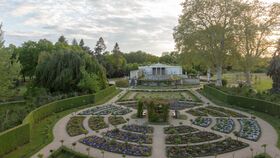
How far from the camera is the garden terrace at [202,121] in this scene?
2008 centimetres

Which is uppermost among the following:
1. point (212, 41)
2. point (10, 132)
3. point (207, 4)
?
point (207, 4)

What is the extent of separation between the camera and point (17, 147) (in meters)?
14.8

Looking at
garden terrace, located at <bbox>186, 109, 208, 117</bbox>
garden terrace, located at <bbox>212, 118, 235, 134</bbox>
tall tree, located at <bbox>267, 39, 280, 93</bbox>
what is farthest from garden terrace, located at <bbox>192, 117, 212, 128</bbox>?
tall tree, located at <bbox>267, 39, 280, 93</bbox>

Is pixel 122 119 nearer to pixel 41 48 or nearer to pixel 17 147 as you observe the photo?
pixel 17 147

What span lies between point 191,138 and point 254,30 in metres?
25.9

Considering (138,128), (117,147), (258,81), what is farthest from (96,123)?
(258,81)

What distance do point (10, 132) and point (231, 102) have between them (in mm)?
22406

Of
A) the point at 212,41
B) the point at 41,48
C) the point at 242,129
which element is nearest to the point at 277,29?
the point at 212,41

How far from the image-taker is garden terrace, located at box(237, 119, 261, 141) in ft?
55.7

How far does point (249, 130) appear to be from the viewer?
18484 millimetres

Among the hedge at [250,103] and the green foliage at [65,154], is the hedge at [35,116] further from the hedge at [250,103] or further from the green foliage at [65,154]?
the hedge at [250,103]

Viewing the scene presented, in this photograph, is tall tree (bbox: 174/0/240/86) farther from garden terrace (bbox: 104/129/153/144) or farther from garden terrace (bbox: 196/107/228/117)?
garden terrace (bbox: 104/129/153/144)

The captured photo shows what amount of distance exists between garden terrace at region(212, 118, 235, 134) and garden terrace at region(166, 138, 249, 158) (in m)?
2.72

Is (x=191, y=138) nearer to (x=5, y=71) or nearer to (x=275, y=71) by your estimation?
(x=5, y=71)
